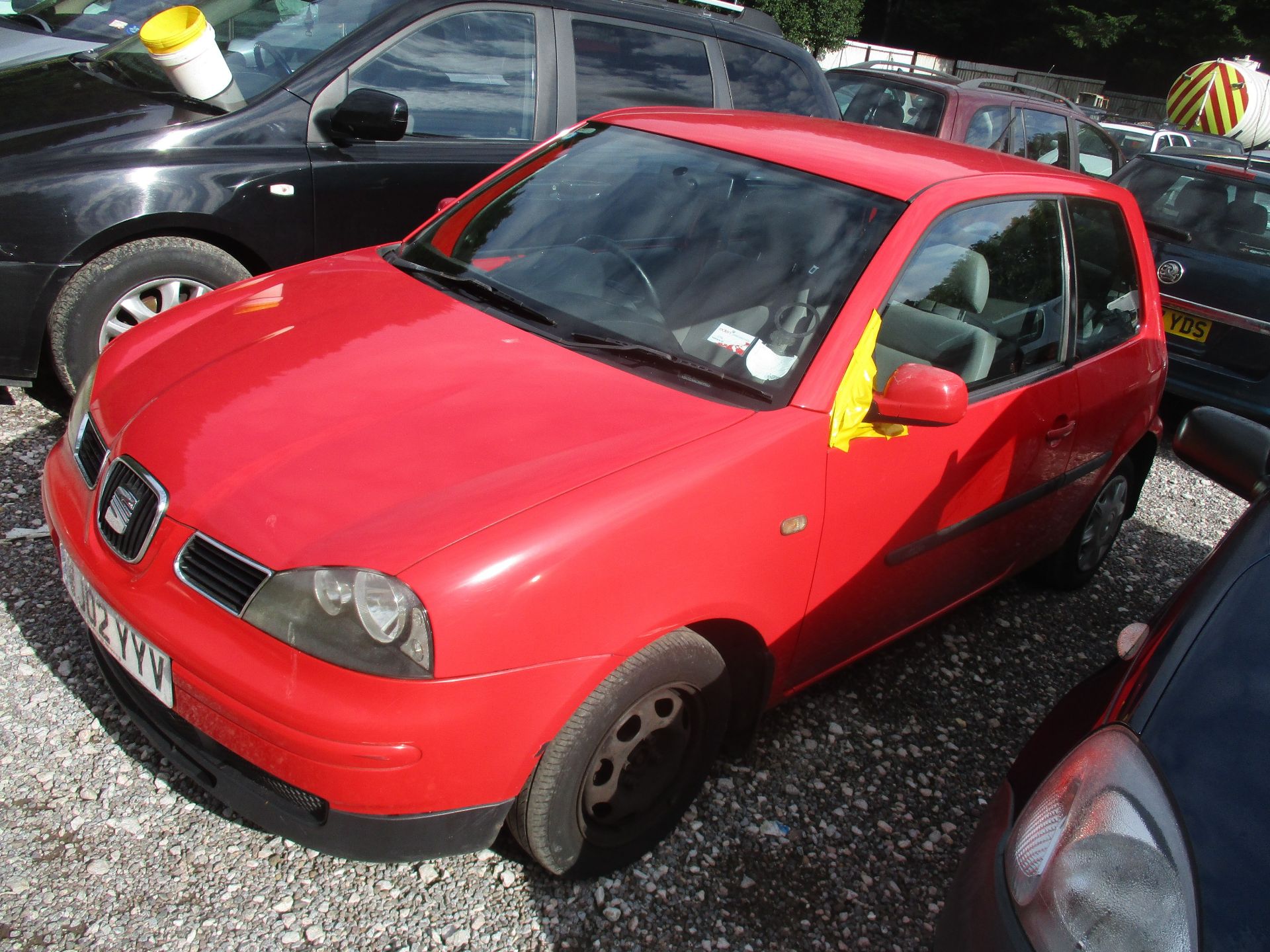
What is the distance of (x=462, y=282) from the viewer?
9.84 feet

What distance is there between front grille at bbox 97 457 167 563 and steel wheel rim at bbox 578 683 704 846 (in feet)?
3.35

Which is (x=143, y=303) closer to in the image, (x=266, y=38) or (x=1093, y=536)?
(x=266, y=38)

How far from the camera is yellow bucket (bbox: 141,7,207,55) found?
13.4 feet

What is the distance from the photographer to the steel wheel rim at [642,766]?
2.32 meters

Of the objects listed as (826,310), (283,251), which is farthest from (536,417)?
(283,251)

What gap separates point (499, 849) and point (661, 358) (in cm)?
122

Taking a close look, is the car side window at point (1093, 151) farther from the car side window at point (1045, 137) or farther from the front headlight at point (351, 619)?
the front headlight at point (351, 619)

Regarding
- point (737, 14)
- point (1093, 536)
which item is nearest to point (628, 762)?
point (1093, 536)

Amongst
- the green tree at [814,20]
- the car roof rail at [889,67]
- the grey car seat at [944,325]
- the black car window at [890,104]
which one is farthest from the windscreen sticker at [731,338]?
the green tree at [814,20]

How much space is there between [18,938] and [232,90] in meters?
3.26

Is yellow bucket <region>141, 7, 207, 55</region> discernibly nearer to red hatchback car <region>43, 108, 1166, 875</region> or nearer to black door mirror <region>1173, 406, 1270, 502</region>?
red hatchback car <region>43, 108, 1166, 875</region>

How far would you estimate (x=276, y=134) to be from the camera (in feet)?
13.8

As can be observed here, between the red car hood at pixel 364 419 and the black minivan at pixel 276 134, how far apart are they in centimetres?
118

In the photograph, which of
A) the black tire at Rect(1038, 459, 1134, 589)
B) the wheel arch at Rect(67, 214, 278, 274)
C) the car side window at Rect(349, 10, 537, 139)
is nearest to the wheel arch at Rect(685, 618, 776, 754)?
the black tire at Rect(1038, 459, 1134, 589)
